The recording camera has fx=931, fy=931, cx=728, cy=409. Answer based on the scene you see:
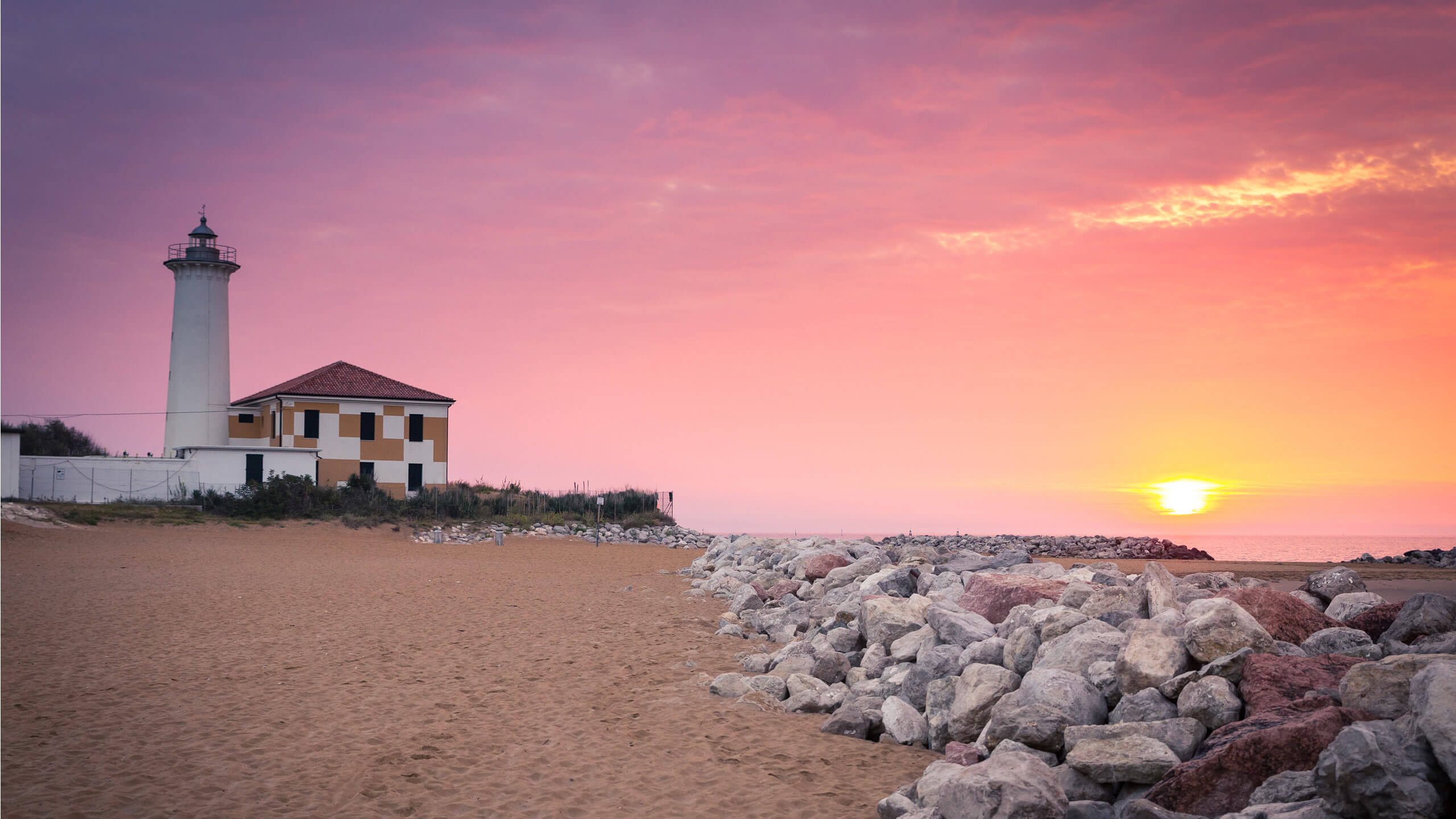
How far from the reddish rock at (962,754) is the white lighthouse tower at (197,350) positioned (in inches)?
1579

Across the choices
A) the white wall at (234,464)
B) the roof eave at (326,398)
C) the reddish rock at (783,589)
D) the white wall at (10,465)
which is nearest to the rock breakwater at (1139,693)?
the reddish rock at (783,589)

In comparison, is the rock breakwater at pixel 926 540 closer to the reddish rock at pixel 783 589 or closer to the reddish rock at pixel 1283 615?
the reddish rock at pixel 783 589

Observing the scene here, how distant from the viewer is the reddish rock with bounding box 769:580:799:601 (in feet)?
50.9

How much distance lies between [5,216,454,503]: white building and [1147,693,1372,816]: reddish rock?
3867 cm

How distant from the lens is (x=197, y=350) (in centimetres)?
4006

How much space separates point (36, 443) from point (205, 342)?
36.6ft

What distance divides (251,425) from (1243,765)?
44.8 meters

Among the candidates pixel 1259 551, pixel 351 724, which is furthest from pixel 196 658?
pixel 1259 551

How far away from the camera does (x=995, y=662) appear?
8.44m

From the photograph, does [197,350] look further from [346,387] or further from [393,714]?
[393,714]

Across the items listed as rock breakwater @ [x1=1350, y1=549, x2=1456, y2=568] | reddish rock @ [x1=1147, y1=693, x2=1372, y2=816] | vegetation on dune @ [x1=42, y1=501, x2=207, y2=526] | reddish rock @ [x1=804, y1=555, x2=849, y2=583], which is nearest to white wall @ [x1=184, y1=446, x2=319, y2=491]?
vegetation on dune @ [x1=42, y1=501, x2=207, y2=526]

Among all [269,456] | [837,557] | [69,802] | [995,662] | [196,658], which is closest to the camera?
[69,802]

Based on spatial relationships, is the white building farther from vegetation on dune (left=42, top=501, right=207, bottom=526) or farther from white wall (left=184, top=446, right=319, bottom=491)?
vegetation on dune (left=42, top=501, right=207, bottom=526)

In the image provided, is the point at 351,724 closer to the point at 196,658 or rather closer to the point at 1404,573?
the point at 196,658
